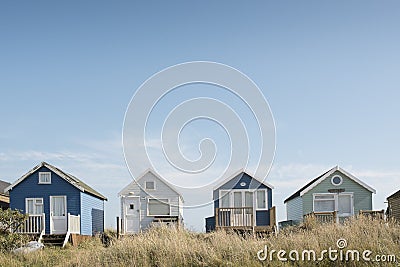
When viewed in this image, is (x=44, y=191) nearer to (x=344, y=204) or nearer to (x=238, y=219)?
(x=238, y=219)

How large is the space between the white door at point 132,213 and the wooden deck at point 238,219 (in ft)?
21.3

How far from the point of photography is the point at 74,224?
112 ft

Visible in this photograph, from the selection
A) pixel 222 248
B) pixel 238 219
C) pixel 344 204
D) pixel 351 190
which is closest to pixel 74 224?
pixel 238 219

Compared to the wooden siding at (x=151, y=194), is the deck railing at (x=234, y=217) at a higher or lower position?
lower

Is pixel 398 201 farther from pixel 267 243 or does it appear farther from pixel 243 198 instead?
pixel 267 243

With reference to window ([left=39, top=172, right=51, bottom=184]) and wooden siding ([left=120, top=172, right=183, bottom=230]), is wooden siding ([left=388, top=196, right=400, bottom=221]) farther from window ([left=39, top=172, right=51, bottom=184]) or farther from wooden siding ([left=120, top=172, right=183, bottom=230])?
window ([left=39, top=172, right=51, bottom=184])

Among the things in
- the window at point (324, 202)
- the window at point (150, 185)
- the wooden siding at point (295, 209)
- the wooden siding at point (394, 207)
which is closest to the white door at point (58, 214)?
the window at point (150, 185)

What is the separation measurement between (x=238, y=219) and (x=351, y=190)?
25.5ft

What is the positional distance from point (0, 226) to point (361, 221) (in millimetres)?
16053

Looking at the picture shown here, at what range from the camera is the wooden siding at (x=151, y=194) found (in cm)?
3647

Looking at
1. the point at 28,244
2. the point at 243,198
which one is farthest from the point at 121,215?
the point at 28,244

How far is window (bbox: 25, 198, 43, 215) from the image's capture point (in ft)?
113

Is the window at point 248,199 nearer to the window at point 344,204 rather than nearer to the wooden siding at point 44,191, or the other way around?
the window at point 344,204

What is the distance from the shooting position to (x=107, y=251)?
2136cm
